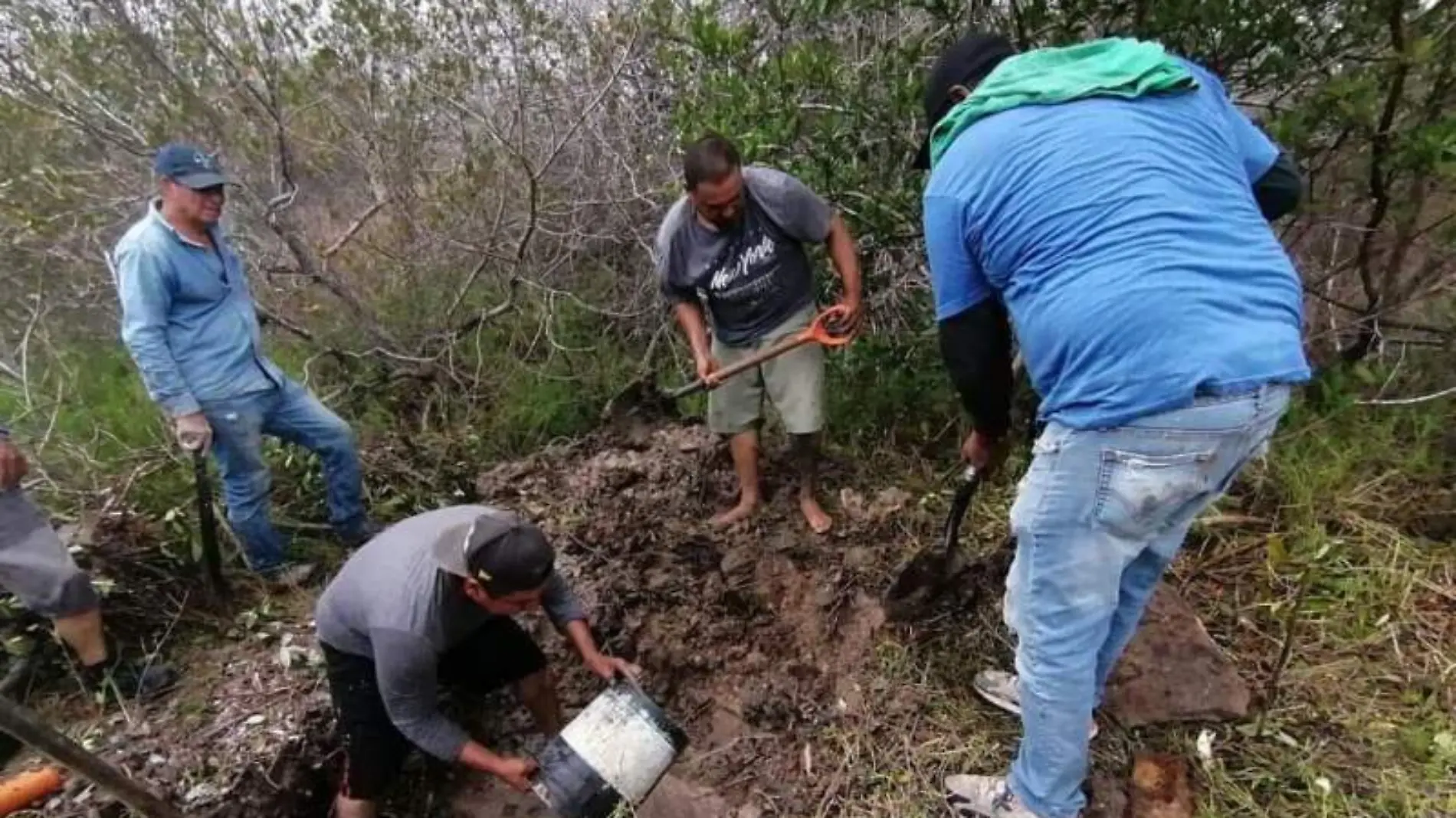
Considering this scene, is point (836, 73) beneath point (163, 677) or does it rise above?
above

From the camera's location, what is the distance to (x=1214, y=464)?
180 centimetres

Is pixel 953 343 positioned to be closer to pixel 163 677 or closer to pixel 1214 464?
pixel 1214 464

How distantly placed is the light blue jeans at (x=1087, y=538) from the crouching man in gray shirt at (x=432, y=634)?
111cm

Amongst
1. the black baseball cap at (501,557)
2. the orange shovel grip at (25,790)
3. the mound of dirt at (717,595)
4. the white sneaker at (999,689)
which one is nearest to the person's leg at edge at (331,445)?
the mound of dirt at (717,595)

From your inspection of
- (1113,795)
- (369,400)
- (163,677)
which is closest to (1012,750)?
(1113,795)

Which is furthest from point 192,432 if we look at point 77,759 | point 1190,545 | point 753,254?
point 1190,545

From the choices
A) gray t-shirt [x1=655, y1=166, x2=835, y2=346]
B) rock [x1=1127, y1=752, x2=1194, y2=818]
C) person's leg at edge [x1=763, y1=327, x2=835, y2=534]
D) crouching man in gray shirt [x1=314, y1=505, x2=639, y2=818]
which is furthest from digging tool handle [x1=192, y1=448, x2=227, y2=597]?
rock [x1=1127, y1=752, x2=1194, y2=818]

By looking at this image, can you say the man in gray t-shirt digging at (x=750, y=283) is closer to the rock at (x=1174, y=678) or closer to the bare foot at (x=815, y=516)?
the bare foot at (x=815, y=516)

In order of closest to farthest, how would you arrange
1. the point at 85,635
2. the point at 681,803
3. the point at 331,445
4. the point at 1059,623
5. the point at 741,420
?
the point at 1059,623 → the point at 681,803 → the point at 85,635 → the point at 741,420 → the point at 331,445

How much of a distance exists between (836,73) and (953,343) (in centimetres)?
175

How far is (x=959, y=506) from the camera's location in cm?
279

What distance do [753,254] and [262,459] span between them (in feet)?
6.76

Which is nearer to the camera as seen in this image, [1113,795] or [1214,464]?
[1214,464]

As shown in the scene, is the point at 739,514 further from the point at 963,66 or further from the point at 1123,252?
the point at 1123,252
